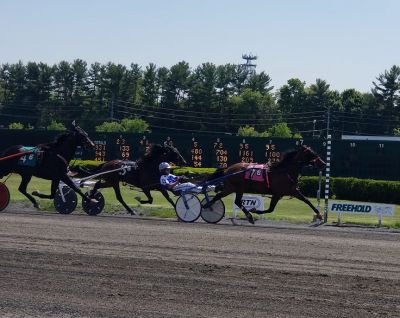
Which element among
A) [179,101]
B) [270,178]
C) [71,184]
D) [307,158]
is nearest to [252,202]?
[270,178]

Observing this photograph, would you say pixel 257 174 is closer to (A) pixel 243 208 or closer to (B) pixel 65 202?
(A) pixel 243 208

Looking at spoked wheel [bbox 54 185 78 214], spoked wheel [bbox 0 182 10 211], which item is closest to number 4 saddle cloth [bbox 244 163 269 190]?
spoked wheel [bbox 54 185 78 214]

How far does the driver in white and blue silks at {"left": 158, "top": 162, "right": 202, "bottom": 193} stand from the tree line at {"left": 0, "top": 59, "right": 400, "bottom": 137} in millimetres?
49101

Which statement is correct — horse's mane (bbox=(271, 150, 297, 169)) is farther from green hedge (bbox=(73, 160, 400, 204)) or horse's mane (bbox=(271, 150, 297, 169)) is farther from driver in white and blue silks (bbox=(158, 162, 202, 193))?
green hedge (bbox=(73, 160, 400, 204))

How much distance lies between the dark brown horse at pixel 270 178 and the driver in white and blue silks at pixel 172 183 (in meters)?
0.42

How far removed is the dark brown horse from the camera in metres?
18.6

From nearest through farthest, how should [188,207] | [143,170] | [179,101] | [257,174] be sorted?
1. [188,207]
2. [257,174]
3. [143,170]
4. [179,101]

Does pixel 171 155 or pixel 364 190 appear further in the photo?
pixel 364 190

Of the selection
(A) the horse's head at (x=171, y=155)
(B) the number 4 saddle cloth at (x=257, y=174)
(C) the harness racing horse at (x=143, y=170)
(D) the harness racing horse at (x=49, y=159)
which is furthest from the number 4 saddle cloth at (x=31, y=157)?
(B) the number 4 saddle cloth at (x=257, y=174)

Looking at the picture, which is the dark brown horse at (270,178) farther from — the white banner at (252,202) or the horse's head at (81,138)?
the horse's head at (81,138)

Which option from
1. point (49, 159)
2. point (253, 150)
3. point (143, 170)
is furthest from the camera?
point (253, 150)

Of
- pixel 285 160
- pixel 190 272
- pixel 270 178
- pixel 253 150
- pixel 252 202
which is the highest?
pixel 253 150

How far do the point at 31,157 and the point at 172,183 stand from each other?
3268mm

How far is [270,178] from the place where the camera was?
18672mm
